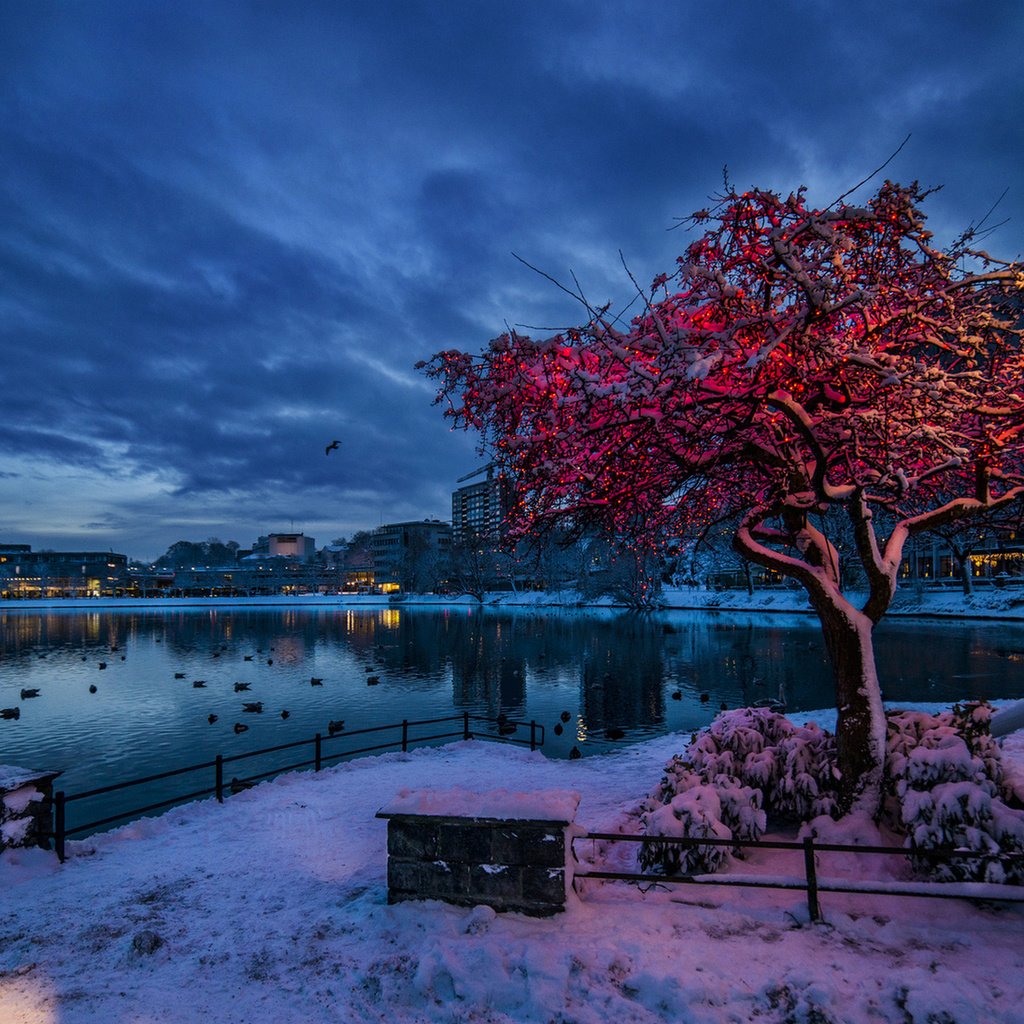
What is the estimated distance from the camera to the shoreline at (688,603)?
57.6 m

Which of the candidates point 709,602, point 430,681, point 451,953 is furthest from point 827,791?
point 709,602

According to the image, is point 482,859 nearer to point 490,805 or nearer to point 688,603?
point 490,805

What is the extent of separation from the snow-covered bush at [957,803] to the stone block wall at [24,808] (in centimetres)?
1021

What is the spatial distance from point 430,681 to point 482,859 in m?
28.3

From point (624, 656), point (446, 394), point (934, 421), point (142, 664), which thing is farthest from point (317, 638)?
point (934, 421)

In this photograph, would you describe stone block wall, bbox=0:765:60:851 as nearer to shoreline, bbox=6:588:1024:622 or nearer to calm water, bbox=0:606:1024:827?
calm water, bbox=0:606:1024:827

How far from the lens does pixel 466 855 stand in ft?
20.6

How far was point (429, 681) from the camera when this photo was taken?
33688 millimetres

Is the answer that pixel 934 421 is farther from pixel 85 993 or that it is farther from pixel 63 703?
pixel 63 703

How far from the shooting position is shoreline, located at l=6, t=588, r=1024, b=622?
57.6m

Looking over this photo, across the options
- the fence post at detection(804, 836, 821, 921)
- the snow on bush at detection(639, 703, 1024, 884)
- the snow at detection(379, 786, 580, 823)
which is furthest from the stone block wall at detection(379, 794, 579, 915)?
the fence post at detection(804, 836, 821, 921)

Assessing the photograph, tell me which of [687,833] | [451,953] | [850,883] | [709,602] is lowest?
[709,602]

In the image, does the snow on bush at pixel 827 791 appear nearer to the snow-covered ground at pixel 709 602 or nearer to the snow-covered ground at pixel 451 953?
the snow-covered ground at pixel 451 953

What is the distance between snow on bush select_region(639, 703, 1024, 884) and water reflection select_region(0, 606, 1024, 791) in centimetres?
1076
